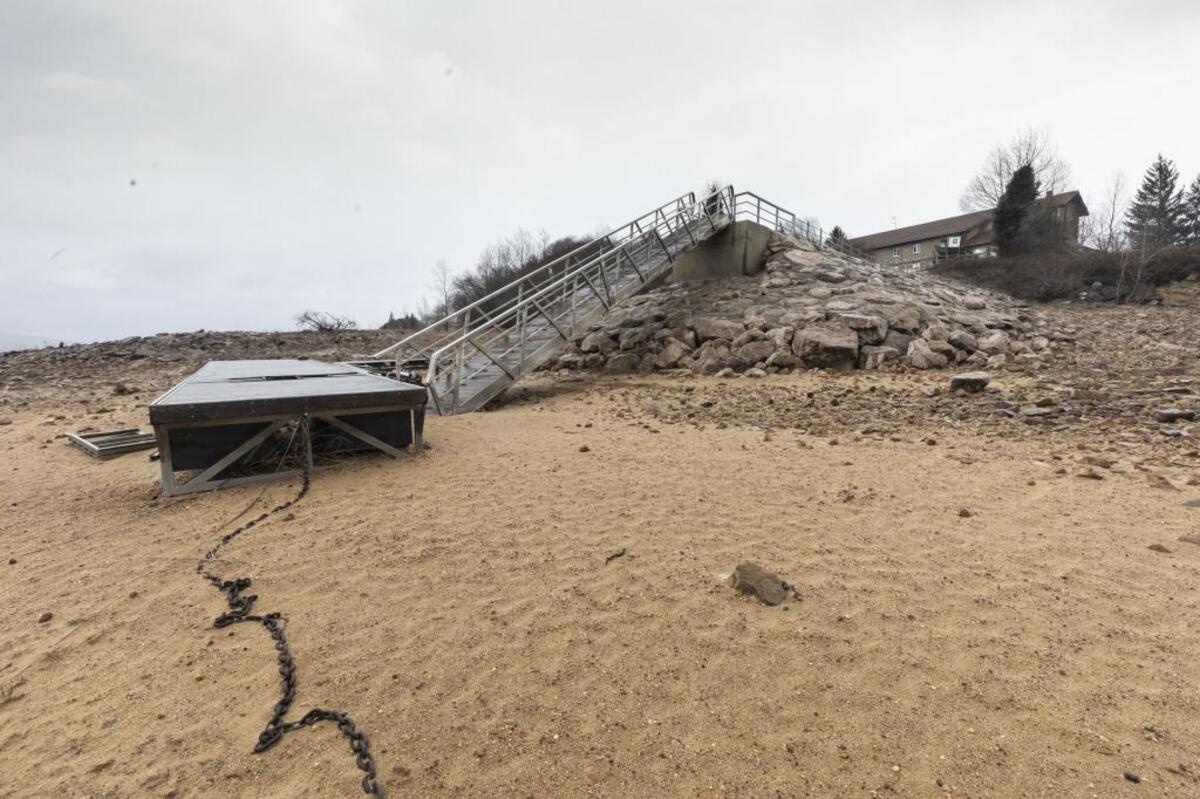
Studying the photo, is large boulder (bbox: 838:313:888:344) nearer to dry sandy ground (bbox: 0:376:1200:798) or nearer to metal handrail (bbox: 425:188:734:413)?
metal handrail (bbox: 425:188:734:413)

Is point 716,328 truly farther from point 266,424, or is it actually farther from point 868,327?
point 266,424

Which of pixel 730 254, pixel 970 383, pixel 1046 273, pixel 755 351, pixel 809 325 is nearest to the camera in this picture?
pixel 970 383

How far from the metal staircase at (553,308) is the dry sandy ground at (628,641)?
551 cm

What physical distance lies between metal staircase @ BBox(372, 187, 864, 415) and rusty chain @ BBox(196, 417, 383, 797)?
5851 millimetres

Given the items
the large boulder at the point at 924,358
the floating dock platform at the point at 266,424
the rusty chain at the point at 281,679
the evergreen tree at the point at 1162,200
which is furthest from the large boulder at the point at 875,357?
the evergreen tree at the point at 1162,200

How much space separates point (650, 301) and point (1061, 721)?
15983 mm

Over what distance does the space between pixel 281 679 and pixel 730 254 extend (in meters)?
17.5

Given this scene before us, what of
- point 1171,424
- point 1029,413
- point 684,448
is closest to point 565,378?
point 684,448

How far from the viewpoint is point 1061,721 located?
A: 228cm

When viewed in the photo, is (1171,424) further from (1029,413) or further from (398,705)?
(398,705)

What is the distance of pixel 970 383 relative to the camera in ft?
29.4

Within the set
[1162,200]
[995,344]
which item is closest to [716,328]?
[995,344]

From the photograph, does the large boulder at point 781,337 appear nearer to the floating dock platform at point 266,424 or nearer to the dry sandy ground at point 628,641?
the dry sandy ground at point 628,641

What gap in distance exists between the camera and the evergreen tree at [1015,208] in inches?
1304
